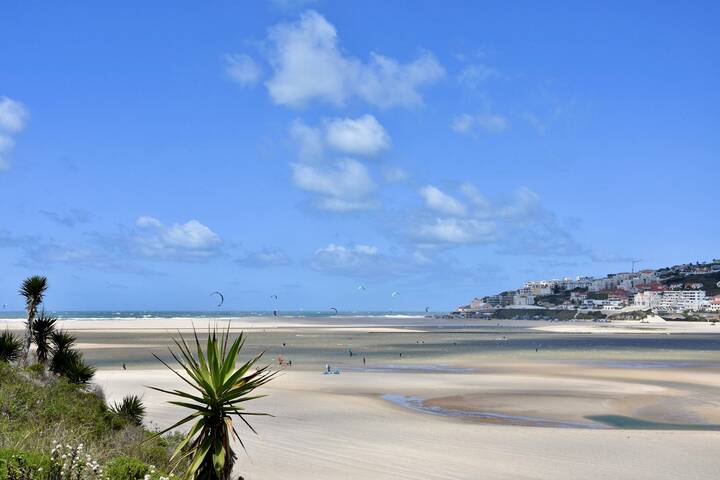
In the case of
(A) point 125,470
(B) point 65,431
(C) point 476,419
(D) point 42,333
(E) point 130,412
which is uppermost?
(D) point 42,333

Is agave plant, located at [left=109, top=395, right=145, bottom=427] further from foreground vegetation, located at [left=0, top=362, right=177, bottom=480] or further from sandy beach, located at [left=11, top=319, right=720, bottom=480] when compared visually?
sandy beach, located at [left=11, top=319, right=720, bottom=480]

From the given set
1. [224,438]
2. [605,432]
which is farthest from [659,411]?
[224,438]

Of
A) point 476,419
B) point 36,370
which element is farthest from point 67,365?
point 476,419

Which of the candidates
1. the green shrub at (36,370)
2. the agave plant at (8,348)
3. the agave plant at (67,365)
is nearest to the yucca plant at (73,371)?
the agave plant at (67,365)

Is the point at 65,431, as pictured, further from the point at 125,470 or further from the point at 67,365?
the point at 67,365

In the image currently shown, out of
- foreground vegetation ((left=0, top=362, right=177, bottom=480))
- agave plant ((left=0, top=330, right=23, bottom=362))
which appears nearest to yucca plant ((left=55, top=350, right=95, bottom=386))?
foreground vegetation ((left=0, top=362, right=177, bottom=480))

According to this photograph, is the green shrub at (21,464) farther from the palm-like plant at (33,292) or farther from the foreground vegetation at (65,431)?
the palm-like plant at (33,292)

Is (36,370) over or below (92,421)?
over

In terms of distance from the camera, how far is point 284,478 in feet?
47.6

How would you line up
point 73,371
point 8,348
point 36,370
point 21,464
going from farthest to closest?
1. point 8,348
2. point 73,371
3. point 36,370
4. point 21,464

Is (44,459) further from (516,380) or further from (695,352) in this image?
(695,352)

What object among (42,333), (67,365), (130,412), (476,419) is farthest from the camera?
(476,419)

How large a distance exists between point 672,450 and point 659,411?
8596mm

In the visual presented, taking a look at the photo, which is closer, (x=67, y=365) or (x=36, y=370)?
(x=36, y=370)
